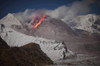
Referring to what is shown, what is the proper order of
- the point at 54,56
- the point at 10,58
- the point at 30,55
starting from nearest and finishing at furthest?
the point at 10,58 < the point at 30,55 < the point at 54,56

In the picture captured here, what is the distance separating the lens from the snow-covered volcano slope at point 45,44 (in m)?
127

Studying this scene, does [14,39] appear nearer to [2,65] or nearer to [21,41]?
[21,41]

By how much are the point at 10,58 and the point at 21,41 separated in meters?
95.2

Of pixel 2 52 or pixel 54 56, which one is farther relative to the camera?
pixel 54 56

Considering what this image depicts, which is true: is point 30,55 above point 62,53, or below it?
above

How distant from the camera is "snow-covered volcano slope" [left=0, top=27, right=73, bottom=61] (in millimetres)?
127250

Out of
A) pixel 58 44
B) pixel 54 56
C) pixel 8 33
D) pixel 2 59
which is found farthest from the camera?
pixel 8 33

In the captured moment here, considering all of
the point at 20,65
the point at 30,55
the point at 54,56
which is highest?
the point at 20,65

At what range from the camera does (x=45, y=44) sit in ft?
453

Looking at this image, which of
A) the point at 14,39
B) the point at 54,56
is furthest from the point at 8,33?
the point at 54,56

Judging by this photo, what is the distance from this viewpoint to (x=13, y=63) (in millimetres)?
48500

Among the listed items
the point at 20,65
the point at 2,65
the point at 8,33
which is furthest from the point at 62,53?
the point at 2,65

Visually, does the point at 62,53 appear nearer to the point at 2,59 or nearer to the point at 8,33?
the point at 8,33

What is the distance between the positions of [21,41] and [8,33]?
19.9 m
